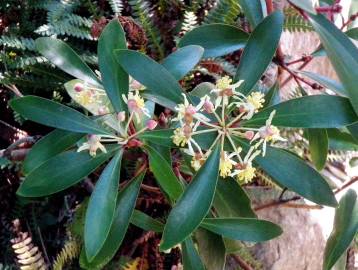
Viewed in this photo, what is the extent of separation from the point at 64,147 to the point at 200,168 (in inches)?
12.2

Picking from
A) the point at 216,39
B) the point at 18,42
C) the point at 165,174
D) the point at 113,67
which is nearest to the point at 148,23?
the point at 18,42

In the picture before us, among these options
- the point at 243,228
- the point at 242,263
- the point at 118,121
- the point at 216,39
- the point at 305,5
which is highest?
the point at 305,5

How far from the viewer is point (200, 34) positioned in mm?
1065

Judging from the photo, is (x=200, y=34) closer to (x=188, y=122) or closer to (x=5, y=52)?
(x=188, y=122)

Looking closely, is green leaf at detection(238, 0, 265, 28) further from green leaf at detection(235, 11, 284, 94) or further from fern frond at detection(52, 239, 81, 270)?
fern frond at detection(52, 239, 81, 270)

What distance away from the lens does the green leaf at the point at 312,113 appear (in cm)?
82

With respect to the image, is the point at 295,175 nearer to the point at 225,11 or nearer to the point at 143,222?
the point at 143,222

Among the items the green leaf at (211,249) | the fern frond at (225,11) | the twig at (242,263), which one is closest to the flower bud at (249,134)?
the green leaf at (211,249)

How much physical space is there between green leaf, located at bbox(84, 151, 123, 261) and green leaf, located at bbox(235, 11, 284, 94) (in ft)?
0.95

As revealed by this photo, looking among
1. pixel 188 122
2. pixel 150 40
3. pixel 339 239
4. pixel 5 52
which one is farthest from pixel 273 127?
pixel 5 52

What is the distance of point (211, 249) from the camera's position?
3.47 feet

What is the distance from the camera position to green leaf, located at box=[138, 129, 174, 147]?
0.86m

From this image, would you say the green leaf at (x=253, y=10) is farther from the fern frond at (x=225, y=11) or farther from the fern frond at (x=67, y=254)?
the fern frond at (x=67, y=254)

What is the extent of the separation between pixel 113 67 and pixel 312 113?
0.39 meters
